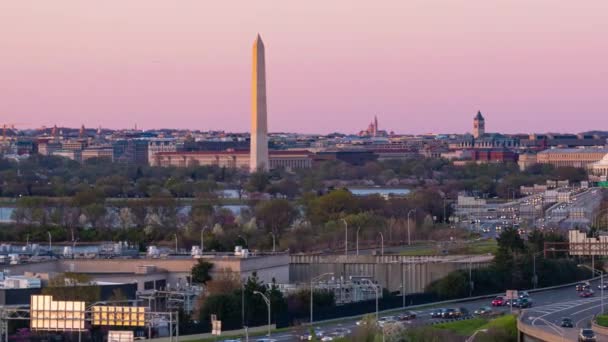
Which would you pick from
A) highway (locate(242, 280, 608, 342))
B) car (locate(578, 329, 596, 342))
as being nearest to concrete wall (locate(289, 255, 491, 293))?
highway (locate(242, 280, 608, 342))

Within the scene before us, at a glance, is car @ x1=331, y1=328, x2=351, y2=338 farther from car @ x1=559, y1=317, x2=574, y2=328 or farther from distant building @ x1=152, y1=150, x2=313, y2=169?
distant building @ x1=152, y1=150, x2=313, y2=169

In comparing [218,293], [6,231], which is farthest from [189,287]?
[6,231]

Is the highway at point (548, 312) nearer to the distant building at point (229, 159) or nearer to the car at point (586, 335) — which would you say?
the car at point (586, 335)

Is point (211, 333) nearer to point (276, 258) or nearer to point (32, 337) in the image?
point (32, 337)

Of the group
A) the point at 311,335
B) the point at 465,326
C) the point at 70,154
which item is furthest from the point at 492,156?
the point at 311,335

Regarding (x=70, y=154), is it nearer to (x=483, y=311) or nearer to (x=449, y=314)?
(x=483, y=311)

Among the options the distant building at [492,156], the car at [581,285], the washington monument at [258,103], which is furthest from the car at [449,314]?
the distant building at [492,156]
